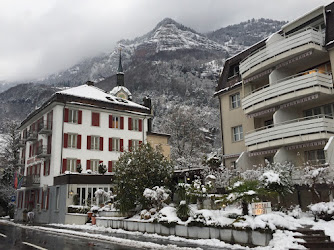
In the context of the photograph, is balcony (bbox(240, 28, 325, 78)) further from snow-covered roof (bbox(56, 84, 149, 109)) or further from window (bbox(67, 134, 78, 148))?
window (bbox(67, 134, 78, 148))

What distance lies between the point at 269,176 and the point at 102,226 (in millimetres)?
12807

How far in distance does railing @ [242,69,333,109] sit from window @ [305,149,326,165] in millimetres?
4417

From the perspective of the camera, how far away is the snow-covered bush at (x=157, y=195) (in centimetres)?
2011

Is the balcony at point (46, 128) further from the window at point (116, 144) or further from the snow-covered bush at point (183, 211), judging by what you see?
the snow-covered bush at point (183, 211)

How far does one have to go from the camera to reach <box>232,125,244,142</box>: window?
93.7ft

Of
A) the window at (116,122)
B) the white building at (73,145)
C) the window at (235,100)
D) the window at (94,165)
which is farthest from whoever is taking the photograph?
the window at (116,122)

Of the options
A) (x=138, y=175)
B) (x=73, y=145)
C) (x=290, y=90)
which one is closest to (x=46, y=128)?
(x=73, y=145)

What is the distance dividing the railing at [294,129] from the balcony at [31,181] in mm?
24870

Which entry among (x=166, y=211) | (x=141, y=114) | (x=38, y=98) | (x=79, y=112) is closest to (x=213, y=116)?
(x=141, y=114)

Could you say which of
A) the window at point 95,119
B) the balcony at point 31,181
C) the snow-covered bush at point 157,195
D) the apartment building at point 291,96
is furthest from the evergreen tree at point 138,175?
the balcony at point 31,181

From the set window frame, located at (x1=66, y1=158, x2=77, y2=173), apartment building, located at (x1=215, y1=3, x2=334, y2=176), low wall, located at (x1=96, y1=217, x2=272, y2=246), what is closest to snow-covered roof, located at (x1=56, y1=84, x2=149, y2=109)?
window frame, located at (x1=66, y1=158, x2=77, y2=173)

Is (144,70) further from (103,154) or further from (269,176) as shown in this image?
(269,176)

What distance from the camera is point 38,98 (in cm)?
16300

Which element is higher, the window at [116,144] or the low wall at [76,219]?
the window at [116,144]
